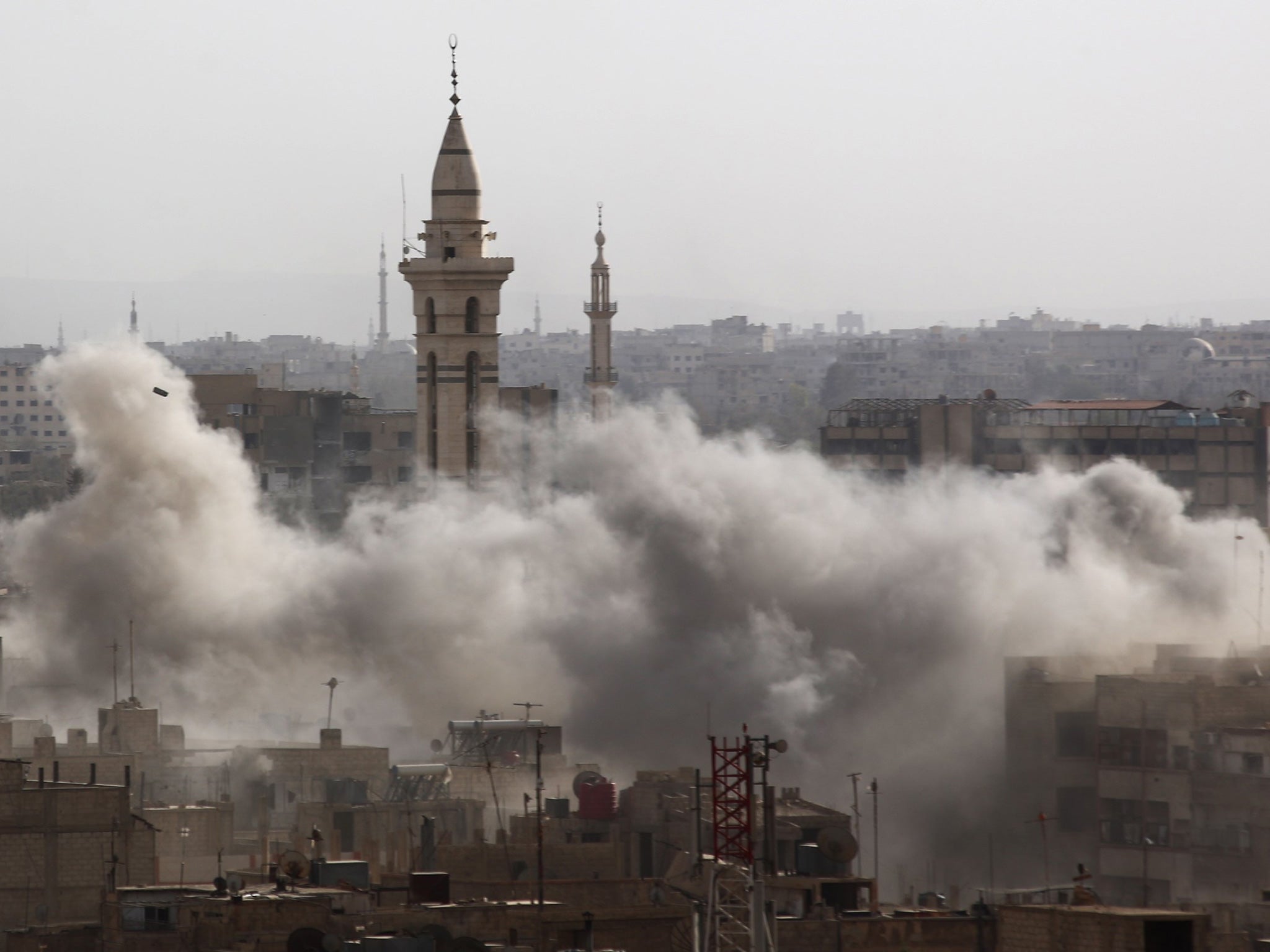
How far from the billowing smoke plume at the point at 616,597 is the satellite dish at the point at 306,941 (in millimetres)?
21882

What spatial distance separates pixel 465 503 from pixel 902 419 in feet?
101

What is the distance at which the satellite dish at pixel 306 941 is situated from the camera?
27.7 m

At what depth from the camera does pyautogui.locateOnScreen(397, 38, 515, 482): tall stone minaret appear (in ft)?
196

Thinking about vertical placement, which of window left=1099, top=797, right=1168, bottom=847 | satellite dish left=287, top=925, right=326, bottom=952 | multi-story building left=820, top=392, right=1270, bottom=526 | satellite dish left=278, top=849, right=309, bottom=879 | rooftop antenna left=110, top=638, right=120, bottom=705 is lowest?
window left=1099, top=797, right=1168, bottom=847

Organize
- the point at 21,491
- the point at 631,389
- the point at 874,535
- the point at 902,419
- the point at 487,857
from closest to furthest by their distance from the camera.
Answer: the point at 487,857, the point at 874,535, the point at 902,419, the point at 21,491, the point at 631,389

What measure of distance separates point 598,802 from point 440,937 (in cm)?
1445

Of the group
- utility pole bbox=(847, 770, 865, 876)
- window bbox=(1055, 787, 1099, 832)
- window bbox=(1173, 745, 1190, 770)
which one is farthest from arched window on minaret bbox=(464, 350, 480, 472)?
window bbox=(1173, 745, 1190, 770)

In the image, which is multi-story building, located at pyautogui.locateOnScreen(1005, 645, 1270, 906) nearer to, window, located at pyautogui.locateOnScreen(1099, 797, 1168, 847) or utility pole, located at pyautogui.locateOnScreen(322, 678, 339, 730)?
window, located at pyautogui.locateOnScreen(1099, 797, 1168, 847)

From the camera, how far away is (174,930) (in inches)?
1162

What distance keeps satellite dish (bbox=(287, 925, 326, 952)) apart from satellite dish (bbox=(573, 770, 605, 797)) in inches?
609

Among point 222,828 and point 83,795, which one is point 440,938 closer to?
point 83,795

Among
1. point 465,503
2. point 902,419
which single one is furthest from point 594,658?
point 902,419

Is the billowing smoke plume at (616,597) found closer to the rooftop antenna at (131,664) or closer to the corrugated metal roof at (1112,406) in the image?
the rooftop antenna at (131,664)

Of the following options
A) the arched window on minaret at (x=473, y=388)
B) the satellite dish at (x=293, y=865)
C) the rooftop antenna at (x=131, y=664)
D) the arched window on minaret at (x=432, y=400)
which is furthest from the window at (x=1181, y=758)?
the rooftop antenna at (x=131, y=664)
